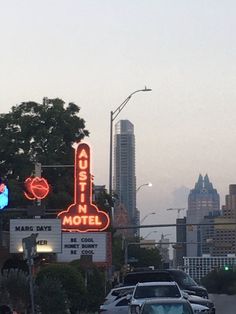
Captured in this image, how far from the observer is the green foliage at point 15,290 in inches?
1164

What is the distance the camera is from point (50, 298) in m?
29.4

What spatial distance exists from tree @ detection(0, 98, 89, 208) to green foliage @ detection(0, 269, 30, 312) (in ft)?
105

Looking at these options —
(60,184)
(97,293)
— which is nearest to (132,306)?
(97,293)

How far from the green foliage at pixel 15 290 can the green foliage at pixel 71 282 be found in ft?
15.2

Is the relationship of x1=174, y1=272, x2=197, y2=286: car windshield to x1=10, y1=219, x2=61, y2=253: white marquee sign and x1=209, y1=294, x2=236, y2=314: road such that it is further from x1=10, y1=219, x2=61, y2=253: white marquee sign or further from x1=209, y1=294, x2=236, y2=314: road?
x1=10, y1=219, x2=61, y2=253: white marquee sign

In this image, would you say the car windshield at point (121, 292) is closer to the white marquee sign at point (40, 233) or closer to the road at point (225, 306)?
the road at point (225, 306)

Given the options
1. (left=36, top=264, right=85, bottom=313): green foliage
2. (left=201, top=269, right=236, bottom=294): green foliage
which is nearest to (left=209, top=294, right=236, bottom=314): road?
(left=36, top=264, right=85, bottom=313): green foliage

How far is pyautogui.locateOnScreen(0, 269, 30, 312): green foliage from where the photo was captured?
29562mm

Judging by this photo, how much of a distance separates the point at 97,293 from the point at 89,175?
40.7ft

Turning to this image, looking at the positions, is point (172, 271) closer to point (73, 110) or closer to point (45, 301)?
point (45, 301)

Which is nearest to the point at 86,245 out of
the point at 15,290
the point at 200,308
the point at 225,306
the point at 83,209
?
the point at 83,209

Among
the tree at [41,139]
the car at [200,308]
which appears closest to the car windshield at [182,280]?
the car at [200,308]

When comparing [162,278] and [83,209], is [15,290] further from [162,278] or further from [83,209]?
[83,209]

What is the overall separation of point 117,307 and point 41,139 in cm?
3744
